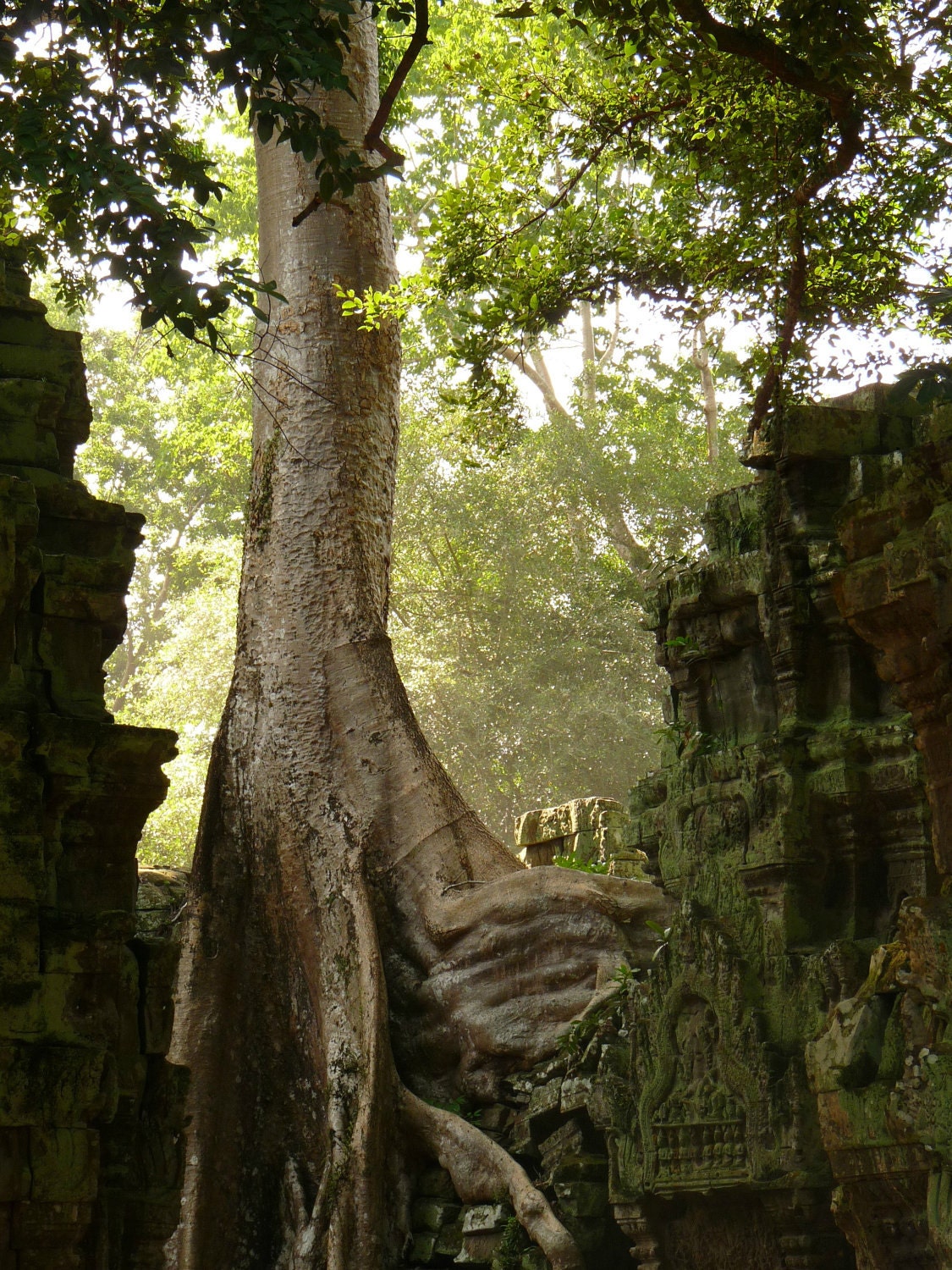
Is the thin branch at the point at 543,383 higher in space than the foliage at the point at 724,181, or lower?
higher

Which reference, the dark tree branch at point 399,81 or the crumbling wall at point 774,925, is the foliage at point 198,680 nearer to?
the crumbling wall at point 774,925

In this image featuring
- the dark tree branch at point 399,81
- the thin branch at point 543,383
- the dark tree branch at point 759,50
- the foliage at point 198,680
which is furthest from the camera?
the thin branch at point 543,383

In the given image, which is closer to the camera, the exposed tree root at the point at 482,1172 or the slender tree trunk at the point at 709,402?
the exposed tree root at the point at 482,1172

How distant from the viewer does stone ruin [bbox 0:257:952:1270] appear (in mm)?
4297

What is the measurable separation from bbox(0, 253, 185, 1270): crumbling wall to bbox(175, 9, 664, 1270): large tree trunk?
1944 mm

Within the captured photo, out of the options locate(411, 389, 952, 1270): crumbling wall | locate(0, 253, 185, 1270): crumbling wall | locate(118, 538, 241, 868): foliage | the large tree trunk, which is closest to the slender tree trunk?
locate(118, 538, 241, 868): foliage

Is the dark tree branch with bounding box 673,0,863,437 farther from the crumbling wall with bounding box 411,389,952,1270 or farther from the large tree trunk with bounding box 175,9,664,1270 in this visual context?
the large tree trunk with bounding box 175,9,664,1270

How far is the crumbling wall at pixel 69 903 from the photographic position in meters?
4.36

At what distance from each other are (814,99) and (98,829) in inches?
178

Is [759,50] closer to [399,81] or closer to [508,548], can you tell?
[399,81]

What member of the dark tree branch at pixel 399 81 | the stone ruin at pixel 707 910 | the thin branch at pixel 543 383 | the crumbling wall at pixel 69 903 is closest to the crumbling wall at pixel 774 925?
the stone ruin at pixel 707 910

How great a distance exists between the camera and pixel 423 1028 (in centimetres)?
721

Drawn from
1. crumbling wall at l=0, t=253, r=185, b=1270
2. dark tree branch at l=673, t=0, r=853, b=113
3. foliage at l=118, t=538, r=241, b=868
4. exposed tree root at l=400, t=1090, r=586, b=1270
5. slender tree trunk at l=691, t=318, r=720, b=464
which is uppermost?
slender tree trunk at l=691, t=318, r=720, b=464

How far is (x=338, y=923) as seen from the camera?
729 cm
